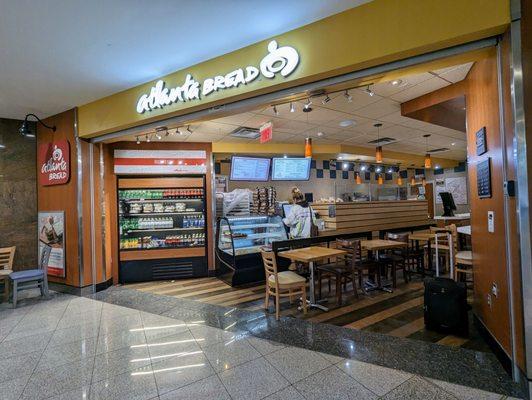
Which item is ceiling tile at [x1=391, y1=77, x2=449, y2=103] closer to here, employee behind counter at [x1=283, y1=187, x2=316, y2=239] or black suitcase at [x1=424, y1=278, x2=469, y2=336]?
employee behind counter at [x1=283, y1=187, x2=316, y2=239]

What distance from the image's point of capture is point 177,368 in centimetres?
263

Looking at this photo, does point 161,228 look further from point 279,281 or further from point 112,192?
point 279,281

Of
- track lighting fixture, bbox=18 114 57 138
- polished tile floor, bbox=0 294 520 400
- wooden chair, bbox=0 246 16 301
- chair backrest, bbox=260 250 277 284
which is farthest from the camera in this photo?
wooden chair, bbox=0 246 16 301

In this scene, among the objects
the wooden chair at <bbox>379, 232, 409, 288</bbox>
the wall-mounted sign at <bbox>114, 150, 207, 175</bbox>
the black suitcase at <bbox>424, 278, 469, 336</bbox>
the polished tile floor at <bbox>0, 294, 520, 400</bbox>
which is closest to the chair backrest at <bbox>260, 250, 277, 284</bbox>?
the polished tile floor at <bbox>0, 294, 520, 400</bbox>

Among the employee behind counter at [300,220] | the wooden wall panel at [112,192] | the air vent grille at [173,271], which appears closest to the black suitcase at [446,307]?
the employee behind counter at [300,220]

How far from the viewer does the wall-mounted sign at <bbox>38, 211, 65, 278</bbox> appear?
5113 mm

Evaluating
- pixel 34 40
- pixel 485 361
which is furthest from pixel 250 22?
pixel 485 361

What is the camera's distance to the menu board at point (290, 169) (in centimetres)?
724

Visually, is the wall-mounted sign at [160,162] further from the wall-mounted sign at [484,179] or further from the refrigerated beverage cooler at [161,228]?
the wall-mounted sign at [484,179]

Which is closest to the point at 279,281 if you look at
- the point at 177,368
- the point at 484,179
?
the point at 177,368

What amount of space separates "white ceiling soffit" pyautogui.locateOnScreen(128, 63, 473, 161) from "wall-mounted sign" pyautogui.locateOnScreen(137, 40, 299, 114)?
0.53m

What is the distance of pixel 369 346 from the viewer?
2.90 meters

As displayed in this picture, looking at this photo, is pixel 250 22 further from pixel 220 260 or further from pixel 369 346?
Result: pixel 220 260

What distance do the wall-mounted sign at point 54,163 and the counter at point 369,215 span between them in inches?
191
